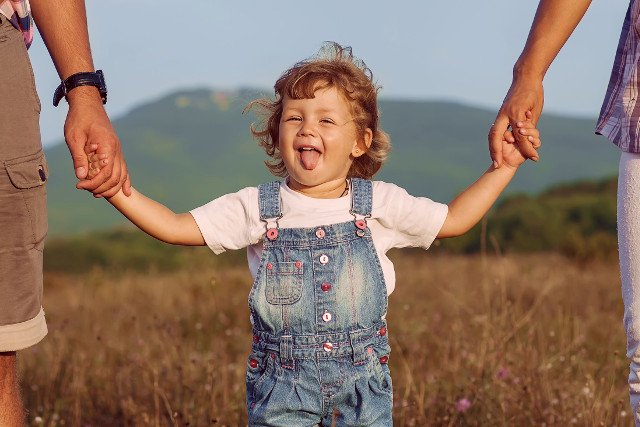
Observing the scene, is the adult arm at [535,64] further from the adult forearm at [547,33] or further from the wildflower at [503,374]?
the wildflower at [503,374]

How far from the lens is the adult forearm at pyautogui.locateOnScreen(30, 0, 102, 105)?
307cm

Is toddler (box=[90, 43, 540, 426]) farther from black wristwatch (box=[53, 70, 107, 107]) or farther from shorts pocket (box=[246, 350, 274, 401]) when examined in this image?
black wristwatch (box=[53, 70, 107, 107])

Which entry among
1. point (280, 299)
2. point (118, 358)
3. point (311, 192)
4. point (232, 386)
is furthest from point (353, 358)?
point (118, 358)

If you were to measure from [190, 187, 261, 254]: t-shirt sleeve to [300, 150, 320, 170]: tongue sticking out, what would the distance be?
0.20 meters

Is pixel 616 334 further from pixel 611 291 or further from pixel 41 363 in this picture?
pixel 41 363

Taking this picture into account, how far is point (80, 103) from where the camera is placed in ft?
9.82

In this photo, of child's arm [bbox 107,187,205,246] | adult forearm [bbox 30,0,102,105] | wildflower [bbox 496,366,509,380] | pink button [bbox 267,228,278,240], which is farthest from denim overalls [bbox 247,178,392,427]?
wildflower [bbox 496,366,509,380]

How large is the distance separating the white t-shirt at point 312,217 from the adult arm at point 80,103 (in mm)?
306

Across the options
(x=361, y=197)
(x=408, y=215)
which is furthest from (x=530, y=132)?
(x=361, y=197)

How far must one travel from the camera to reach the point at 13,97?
274 cm

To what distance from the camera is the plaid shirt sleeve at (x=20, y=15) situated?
2785 mm

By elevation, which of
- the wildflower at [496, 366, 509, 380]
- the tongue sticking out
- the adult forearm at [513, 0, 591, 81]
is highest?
the adult forearm at [513, 0, 591, 81]

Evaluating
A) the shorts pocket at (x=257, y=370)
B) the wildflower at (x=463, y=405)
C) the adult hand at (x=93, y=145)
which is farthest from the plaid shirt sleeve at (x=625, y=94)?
the wildflower at (x=463, y=405)

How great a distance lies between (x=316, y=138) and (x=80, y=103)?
75 cm
